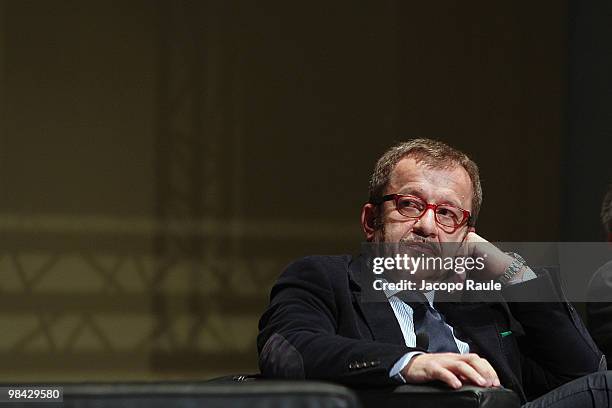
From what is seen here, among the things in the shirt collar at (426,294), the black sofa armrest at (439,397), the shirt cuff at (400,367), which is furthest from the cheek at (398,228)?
the black sofa armrest at (439,397)

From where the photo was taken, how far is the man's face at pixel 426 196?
2.24m

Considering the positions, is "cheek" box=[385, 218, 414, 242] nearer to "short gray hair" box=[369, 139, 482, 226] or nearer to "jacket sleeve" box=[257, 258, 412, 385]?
"short gray hair" box=[369, 139, 482, 226]

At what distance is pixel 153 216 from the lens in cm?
578

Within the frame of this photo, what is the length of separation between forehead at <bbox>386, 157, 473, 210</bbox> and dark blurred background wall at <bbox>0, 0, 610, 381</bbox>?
3.54 meters

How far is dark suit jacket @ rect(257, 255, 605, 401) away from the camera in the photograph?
1.93m

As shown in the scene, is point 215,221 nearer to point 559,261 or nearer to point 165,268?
point 165,268

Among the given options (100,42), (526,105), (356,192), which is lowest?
(356,192)

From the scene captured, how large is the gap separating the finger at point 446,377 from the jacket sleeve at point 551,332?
584 millimetres

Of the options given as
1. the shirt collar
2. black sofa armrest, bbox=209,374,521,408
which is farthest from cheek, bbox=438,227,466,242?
black sofa armrest, bbox=209,374,521,408

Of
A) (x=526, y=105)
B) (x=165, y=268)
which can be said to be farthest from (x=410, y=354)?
(x=526, y=105)

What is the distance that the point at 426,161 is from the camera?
2270mm

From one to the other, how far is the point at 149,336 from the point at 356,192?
1409mm

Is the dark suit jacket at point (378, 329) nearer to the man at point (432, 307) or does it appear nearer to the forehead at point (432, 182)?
the man at point (432, 307)

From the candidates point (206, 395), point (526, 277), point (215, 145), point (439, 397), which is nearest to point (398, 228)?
point (526, 277)
